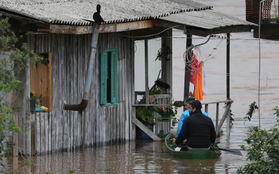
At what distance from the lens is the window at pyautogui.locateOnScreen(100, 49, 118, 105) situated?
1799 centimetres

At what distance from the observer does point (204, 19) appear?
1941 centimetres

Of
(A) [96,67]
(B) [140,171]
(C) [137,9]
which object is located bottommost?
(B) [140,171]

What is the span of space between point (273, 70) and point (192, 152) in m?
22.9

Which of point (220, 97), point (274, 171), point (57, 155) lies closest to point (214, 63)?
point (220, 97)

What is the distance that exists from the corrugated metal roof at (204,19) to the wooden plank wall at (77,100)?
1568 millimetres

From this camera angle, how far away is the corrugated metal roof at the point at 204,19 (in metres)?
18.0

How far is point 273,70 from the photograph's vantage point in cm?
3738

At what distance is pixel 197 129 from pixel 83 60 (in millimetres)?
3751

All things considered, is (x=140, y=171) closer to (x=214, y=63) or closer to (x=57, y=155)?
(x=57, y=155)

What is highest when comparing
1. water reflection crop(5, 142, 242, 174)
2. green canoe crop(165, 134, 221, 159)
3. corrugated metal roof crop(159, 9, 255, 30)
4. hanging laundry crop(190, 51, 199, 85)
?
corrugated metal roof crop(159, 9, 255, 30)

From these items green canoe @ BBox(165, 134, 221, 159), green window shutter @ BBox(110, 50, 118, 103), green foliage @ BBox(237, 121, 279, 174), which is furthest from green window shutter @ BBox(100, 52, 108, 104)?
green foliage @ BBox(237, 121, 279, 174)

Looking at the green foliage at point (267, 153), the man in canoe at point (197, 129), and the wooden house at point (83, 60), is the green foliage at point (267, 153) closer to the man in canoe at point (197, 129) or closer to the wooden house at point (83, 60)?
the man in canoe at point (197, 129)

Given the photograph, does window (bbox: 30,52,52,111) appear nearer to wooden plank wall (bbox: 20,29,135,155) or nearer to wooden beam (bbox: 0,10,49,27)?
wooden plank wall (bbox: 20,29,135,155)

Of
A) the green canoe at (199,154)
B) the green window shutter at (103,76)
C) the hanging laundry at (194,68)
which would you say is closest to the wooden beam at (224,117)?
the hanging laundry at (194,68)
